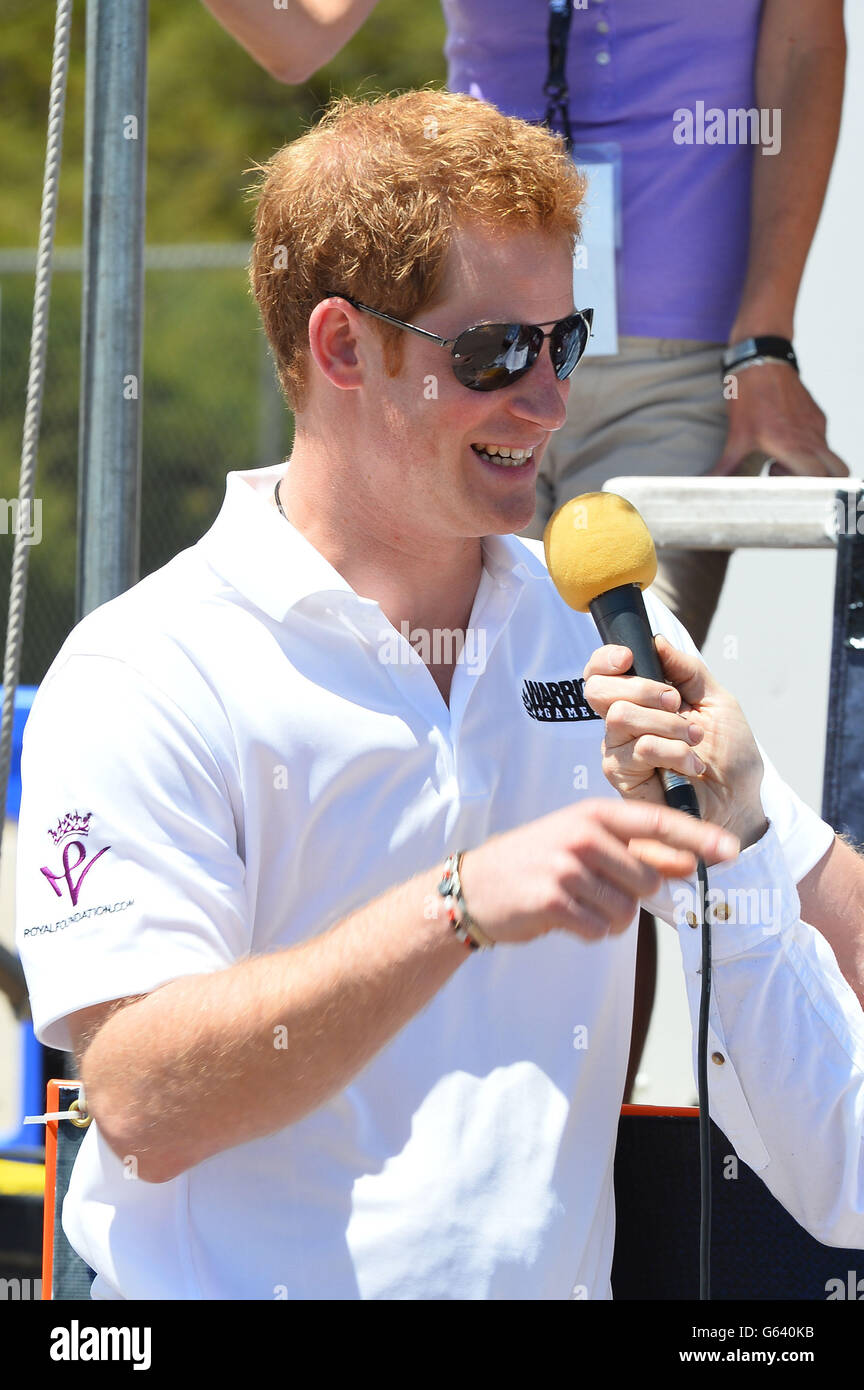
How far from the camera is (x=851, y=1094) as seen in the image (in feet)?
6.18

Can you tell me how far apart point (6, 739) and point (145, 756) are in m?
0.73

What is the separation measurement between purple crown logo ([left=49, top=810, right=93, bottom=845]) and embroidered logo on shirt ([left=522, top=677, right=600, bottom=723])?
1.86 ft

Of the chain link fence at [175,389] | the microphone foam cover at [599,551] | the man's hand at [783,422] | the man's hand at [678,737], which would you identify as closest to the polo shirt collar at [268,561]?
the microphone foam cover at [599,551]

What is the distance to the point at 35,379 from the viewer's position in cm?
237

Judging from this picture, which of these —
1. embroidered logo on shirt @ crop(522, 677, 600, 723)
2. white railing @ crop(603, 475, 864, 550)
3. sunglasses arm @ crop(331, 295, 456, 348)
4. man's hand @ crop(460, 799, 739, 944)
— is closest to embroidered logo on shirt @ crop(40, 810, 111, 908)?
man's hand @ crop(460, 799, 739, 944)

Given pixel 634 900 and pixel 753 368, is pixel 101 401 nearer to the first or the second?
pixel 753 368

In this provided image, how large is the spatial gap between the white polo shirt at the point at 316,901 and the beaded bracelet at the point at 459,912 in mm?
302

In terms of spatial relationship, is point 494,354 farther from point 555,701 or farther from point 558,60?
point 558,60

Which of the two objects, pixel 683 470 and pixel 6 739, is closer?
pixel 6 739

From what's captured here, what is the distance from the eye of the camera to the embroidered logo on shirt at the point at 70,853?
1.69 meters

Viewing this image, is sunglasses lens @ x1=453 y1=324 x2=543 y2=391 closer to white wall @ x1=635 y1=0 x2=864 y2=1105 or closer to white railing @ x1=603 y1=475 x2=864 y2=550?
white railing @ x1=603 y1=475 x2=864 y2=550

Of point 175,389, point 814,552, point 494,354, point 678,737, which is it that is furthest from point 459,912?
point 175,389

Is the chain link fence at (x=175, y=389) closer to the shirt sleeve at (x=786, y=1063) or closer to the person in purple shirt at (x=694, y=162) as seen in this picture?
the person in purple shirt at (x=694, y=162)
